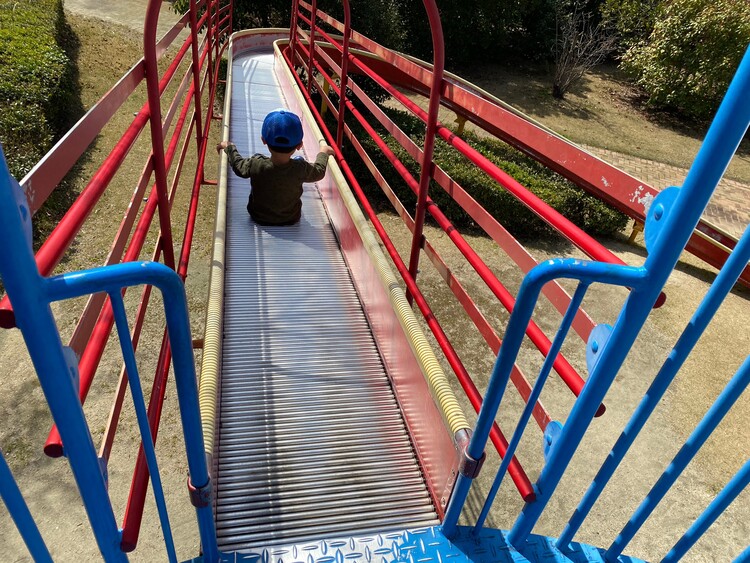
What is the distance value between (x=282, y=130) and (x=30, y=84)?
243 inches

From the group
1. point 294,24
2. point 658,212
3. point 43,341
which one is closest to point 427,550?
point 658,212

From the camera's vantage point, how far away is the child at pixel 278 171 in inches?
146

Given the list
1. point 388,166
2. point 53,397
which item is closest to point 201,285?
point 388,166

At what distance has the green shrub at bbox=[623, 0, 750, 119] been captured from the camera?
506 inches

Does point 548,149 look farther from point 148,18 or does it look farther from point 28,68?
point 28,68

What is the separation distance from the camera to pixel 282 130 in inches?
145

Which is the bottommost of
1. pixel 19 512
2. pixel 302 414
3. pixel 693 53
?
pixel 302 414

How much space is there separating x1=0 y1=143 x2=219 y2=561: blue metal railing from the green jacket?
279 cm

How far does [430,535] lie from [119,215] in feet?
21.3

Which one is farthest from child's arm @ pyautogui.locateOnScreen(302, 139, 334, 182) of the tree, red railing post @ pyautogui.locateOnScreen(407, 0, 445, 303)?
the tree

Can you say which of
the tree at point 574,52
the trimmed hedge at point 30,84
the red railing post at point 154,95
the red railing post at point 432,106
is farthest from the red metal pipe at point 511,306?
the tree at point 574,52

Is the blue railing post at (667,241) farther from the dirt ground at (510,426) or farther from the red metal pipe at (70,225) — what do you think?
the dirt ground at (510,426)

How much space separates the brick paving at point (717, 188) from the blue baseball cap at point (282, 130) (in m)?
7.26

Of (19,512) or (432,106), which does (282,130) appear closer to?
(432,106)
